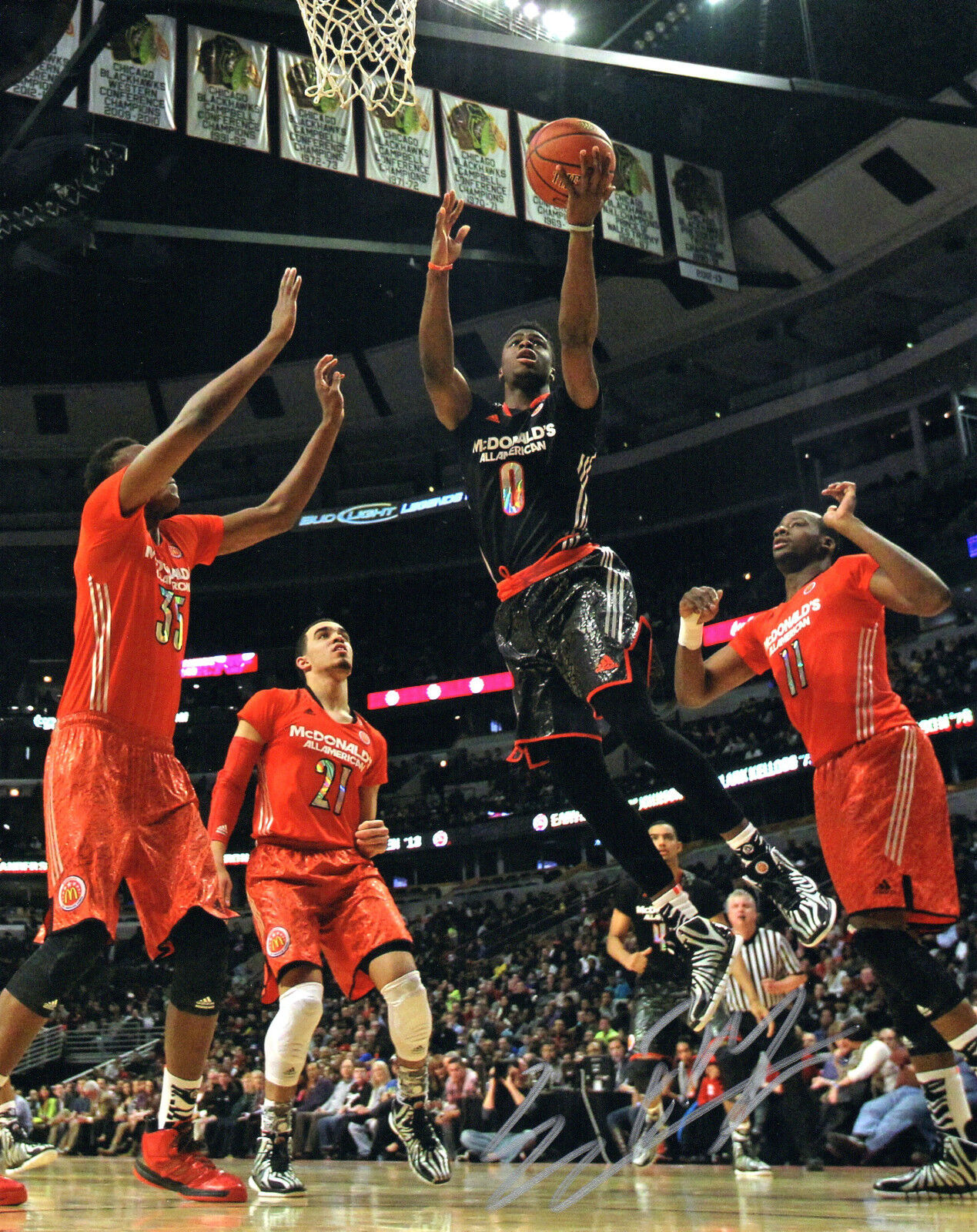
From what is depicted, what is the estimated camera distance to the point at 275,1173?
4.67 metres

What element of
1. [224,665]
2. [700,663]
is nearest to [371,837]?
[700,663]

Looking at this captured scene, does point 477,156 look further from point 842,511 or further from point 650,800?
point 650,800

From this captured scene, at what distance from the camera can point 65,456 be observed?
1091 inches

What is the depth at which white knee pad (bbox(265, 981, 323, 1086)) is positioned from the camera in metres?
4.95

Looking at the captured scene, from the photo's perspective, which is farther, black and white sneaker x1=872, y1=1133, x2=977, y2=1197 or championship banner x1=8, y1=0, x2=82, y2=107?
championship banner x1=8, y1=0, x2=82, y2=107

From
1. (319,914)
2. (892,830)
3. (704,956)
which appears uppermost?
(892,830)

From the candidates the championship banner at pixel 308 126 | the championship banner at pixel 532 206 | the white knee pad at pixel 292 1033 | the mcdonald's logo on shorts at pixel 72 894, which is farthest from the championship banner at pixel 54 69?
the mcdonald's logo on shorts at pixel 72 894

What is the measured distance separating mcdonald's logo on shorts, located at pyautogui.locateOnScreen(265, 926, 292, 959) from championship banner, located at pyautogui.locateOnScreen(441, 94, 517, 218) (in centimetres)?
1134

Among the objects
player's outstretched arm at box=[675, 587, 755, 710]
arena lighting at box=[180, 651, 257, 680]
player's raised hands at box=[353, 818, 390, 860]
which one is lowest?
player's raised hands at box=[353, 818, 390, 860]

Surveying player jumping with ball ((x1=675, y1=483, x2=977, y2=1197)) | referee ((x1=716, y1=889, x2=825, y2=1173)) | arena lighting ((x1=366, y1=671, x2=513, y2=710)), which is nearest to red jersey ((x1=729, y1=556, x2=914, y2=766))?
player jumping with ball ((x1=675, y1=483, x2=977, y2=1197))

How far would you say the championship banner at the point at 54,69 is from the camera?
13617 mm

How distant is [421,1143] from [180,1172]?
3.33ft

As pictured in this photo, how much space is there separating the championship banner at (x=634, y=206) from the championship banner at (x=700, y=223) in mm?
531

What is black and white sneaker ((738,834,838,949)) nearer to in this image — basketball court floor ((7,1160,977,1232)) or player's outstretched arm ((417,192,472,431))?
basketball court floor ((7,1160,977,1232))
